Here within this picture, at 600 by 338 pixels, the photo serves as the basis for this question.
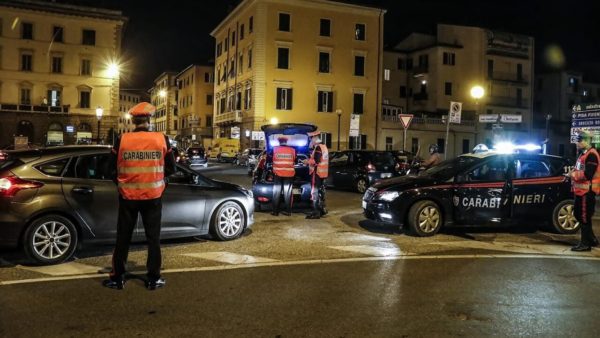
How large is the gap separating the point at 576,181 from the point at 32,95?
191 ft

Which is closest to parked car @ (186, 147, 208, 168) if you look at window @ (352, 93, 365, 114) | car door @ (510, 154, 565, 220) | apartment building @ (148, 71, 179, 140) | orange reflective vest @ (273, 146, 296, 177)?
window @ (352, 93, 365, 114)

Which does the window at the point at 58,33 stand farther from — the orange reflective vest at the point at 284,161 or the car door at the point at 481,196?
the car door at the point at 481,196

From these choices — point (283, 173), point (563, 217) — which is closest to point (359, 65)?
point (283, 173)

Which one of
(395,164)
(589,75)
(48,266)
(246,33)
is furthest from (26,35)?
(589,75)

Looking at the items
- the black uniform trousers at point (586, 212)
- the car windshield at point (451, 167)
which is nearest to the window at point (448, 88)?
the car windshield at point (451, 167)

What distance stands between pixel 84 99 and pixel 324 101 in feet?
84.4

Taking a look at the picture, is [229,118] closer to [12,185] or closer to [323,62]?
[323,62]

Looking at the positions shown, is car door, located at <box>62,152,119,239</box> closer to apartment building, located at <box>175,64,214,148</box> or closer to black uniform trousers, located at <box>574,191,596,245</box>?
black uniform trousers, located at <box>574,191,596,245</box>

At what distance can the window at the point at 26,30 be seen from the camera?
56.7 meters

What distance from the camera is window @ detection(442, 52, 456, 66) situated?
199 ft

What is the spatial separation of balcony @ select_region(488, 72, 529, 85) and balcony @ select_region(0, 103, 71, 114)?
44.5 meters

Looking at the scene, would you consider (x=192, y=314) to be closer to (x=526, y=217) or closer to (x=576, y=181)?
(x=576, y=181)

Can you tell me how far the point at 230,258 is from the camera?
7.97 m

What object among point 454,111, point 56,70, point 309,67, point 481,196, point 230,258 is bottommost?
point 230,258
